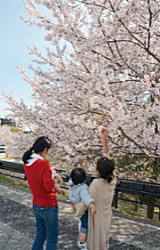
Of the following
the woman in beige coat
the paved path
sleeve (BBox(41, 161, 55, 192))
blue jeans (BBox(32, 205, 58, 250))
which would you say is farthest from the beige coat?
the paved path

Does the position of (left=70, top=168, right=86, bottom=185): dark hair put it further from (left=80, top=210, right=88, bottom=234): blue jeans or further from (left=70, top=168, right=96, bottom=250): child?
(left=80, top=210, right=88, bottom=234): blue jeans

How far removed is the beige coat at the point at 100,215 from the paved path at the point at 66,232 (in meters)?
0.72

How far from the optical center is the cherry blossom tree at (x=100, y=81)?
420cm

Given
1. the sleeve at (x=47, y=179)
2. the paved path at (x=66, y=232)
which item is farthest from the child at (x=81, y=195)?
the paved path at (x=66, y=232)

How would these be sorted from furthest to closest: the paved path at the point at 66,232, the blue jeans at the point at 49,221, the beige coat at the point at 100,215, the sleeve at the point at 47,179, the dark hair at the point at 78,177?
1. the paved path at the point at 66,232
2. the dark hair at the point at 78,177
3. the beige coat at the point at 100,215
4. the blue jeans at the point at 49,221
5. the sleeve at the point at 47,179

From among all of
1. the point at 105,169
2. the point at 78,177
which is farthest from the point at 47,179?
the point at 105,169

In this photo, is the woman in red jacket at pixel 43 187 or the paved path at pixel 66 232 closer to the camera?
the woman in red jacket at pixel 43 187

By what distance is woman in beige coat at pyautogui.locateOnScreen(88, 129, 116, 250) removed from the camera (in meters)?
3.13

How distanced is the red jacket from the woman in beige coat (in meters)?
0.53

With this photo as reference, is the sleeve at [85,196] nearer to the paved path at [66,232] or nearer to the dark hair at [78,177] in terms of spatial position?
the dark hair at [78,177]

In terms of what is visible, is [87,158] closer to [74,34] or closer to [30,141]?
[30,141]

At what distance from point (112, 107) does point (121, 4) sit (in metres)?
1.94

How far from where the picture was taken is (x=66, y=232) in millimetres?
4355

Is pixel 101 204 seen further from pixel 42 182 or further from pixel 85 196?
pixel 42 182
